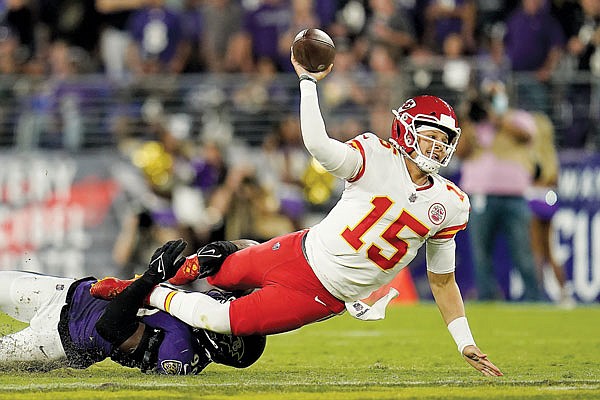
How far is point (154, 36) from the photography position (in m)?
15.6

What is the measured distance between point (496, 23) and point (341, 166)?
366 inches

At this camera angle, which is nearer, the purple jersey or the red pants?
the red pants

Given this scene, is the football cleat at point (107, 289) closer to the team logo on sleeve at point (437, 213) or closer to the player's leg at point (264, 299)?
A: the player's leg at point (264, 299)

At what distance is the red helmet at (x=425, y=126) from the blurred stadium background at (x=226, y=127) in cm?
685

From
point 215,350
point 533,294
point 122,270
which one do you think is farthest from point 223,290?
point 122,270

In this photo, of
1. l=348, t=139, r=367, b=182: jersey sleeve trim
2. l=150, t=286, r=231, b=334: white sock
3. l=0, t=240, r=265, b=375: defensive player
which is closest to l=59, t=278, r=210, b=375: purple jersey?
l=0, t=240, r=265, b=375: defensive player

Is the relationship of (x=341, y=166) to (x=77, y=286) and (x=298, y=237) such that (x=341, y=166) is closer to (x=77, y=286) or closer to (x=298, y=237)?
(x=298, y=237)

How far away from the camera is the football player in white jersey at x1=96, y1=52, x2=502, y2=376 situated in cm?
617

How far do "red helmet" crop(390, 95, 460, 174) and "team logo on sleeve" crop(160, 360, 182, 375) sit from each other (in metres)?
1.58

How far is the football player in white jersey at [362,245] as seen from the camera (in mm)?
6168

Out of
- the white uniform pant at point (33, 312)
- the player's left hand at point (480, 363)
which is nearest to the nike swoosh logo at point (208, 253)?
the white uniform pant at point (33, 312)

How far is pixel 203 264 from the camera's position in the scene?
6.43 m

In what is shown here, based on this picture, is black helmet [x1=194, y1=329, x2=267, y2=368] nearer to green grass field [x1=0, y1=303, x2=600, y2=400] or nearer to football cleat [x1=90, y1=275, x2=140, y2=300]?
green grass field [x1=0, y1=303, x2=600, y2=400]

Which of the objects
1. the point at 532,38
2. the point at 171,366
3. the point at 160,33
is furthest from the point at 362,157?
the point at 160,33
